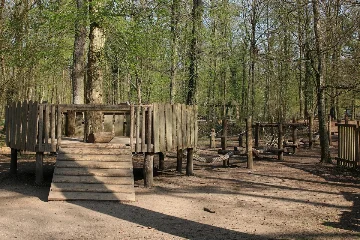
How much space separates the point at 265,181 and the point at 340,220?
4.22 m

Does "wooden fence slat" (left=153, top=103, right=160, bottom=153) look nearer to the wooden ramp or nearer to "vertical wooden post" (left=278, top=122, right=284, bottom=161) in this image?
the wooden ramp

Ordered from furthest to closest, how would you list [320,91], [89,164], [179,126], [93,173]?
[320,91] < [179,126] < [89,164] < [93,173]

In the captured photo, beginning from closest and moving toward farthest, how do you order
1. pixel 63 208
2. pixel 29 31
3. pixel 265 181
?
1. pixel 63 208
2. pixel 265 181
3. pixel 29 31

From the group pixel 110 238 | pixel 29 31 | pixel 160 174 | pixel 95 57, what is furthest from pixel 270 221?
pixel 29 31

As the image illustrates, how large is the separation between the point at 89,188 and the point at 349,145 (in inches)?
352

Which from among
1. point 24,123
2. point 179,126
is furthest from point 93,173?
point 179,126

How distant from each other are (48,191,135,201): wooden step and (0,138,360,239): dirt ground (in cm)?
16

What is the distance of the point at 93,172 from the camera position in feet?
31.3

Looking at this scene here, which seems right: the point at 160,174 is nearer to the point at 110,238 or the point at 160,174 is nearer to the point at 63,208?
the point at 63,208

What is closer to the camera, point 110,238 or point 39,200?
point 110,238

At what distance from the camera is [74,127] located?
1678 centimetres

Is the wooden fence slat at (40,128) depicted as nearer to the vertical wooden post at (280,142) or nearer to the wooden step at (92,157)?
the wooden step at (92,157)

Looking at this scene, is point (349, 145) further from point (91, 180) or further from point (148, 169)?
point (91, 180)

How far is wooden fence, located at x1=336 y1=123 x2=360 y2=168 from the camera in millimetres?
12594
